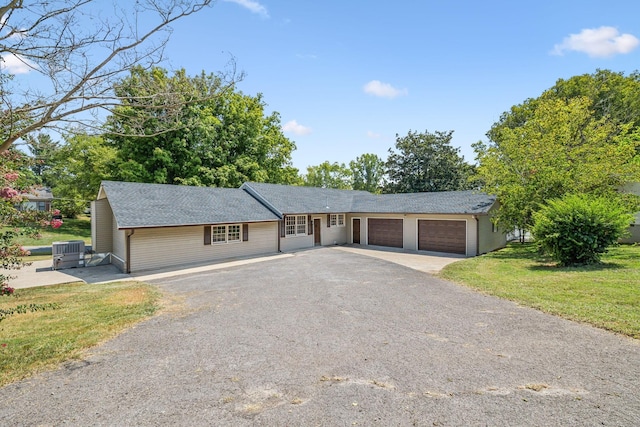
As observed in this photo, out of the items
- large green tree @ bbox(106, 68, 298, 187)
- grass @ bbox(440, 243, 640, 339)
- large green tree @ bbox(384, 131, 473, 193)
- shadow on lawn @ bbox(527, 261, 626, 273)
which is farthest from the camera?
large green tree @ bbox(384, 131, 473, 193)

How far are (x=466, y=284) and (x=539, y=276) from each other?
266 centimetres

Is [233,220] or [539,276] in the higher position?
[233,220]

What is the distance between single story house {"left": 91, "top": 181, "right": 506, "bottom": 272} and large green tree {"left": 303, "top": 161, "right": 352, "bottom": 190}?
3120 centimetres

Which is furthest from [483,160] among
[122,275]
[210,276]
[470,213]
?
[122,275]

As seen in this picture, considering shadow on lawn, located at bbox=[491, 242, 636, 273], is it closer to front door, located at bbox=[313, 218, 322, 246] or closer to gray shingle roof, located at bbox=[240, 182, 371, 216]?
front door, located at bbox=[313, 218, 322, 246]

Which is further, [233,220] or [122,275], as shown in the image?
[233,220]

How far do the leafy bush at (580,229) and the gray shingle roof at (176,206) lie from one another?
13039 millimetres

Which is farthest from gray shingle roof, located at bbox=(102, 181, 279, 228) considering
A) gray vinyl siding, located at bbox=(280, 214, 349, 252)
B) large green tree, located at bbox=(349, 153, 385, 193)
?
large green tree, located at bbox=(349, 153, 385, 193)

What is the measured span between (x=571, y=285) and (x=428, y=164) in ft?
97.5

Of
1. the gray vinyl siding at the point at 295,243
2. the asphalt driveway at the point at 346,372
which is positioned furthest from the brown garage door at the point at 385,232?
the asphalt driveway at the point at 346,372

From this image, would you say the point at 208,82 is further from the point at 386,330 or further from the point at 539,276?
the point at 539,276

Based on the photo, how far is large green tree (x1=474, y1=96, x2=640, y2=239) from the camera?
1592 cm

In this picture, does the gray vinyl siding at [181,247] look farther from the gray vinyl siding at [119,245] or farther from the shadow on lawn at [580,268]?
the shadow on lawn at [580,268]

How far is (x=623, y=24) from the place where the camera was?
43.6ft
